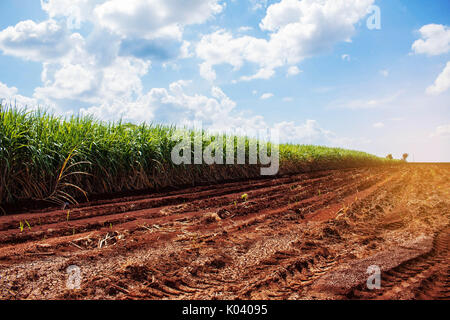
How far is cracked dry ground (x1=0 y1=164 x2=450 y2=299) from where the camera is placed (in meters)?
2.15

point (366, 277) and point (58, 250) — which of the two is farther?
point (58, 250)

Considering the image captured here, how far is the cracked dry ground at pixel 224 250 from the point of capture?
215 cm

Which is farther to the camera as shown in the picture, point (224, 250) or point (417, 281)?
point (224, 250)

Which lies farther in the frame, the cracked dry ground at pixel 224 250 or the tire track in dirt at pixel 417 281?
the cracked dry ground at pixel 224 250

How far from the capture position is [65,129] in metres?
5.93

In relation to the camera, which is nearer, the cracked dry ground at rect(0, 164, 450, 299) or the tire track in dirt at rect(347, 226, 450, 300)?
the tire track in dirt at rect(347, 226, 450, 300)

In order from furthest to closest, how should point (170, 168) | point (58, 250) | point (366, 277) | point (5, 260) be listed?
point (170, 168) → point (58, 250) → point (5, 260) → point (366, 277)

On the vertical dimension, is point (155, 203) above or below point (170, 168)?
below

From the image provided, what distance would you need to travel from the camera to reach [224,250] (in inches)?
115
